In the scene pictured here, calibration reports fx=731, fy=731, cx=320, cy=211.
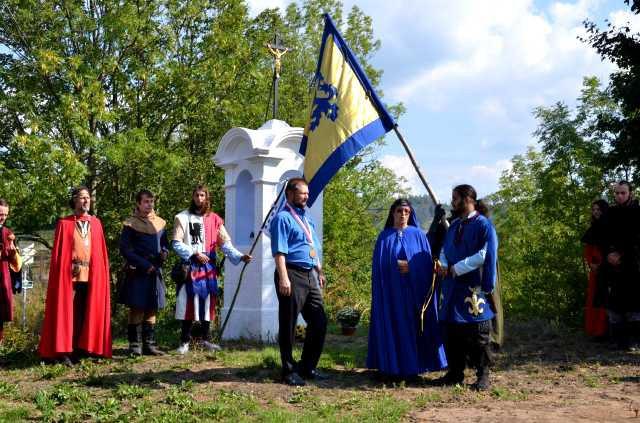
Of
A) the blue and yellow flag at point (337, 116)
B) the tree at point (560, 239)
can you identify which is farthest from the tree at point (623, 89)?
the blue and yellow flag at point (337, 116)

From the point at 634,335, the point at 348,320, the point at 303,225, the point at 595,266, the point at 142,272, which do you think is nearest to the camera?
the point at 303,225

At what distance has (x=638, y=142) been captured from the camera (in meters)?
8.98

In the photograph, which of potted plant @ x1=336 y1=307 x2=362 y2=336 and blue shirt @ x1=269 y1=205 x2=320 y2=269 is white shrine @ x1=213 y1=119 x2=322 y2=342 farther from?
blue shirt @ x1=269 y1=205 x2=320 y2=269

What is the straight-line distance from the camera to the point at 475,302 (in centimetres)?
606

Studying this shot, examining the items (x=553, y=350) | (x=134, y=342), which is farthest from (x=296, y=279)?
(x=553, y=350)

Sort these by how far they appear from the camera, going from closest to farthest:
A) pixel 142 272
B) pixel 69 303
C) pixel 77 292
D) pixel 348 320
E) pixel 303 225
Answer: pixel 303 225 < pixel 69 303 < pixel 77 292 < pixel 142 272 < pixel 348 320

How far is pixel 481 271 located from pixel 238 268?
401 cm

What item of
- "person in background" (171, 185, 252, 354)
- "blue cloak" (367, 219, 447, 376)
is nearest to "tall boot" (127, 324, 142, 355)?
"person in background" (171, 185, 252, 354)

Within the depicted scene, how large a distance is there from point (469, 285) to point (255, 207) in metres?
3.80

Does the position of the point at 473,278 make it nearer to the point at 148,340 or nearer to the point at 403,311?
the point at 403,311

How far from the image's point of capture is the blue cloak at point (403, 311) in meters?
6.39

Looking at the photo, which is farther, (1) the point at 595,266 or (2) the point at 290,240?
(1) the point at 595,266

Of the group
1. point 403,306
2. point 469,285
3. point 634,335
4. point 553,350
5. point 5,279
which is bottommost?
point 553,350

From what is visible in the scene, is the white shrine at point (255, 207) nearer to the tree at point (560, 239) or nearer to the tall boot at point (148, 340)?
the tall boot at point (148, 340)
